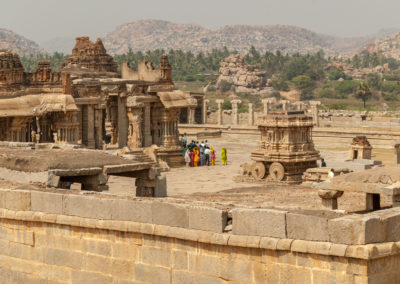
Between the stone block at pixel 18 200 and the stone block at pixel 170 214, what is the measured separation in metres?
1.65

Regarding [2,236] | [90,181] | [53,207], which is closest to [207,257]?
[53,207]

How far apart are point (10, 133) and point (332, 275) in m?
19.6

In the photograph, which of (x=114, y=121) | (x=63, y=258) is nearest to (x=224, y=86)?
(x=114, y=121)

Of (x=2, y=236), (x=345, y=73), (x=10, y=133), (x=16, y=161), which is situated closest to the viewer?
(x=2, y=236)

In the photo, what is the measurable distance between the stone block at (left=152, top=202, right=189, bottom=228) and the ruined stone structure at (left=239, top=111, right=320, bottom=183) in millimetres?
15308

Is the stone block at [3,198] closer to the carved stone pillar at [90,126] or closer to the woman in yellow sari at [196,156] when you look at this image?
the carved stone pillar at [90,126]

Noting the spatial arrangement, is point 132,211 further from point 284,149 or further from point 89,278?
point 284,149

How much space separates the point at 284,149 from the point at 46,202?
1499cm

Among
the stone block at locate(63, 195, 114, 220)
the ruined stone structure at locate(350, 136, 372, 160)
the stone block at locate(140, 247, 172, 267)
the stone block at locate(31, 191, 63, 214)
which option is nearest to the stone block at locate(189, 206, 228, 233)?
the stone block at locate(140, 247, 172, 267)

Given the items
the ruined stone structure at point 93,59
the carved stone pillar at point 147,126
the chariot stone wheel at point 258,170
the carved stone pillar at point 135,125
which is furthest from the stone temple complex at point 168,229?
the ruined stone structure at point 93,59

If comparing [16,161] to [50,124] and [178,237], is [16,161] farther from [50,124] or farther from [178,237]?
[50,124]

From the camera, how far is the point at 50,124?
2653 cm

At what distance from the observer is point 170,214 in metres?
Answer: 6.93

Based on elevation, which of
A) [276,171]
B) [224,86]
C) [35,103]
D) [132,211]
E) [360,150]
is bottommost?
[276,171]
